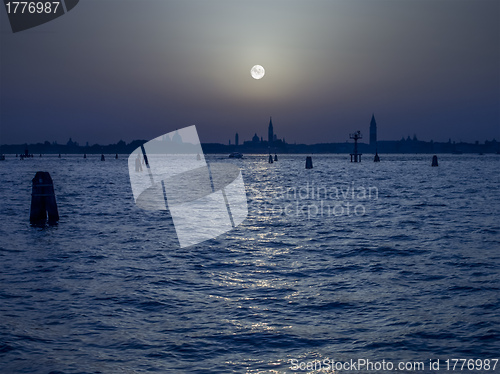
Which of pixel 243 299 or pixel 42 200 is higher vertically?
pixel 42 200

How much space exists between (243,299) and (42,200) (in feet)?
41.9

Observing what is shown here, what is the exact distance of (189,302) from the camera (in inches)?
322

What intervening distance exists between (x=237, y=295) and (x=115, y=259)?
4.65 m

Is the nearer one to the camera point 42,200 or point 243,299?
point 243,299

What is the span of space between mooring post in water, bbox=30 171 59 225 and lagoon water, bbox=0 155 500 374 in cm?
119

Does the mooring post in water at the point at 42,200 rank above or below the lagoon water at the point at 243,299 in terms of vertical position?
above

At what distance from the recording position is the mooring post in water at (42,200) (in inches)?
679

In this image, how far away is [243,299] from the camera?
27.4 ft

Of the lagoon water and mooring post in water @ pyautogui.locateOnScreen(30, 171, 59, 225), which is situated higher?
mooring post in water @ pyautogui.locateOnScreen(30, 171, 59, 225)

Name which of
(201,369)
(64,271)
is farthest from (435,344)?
(64,271)

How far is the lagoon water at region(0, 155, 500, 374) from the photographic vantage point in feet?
19.6

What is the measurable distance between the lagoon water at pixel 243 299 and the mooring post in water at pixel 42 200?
46.8 inches

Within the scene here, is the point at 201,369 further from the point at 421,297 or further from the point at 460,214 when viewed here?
the point at 460,214

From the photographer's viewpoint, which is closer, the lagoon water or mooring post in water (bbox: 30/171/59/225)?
the lagoon water
